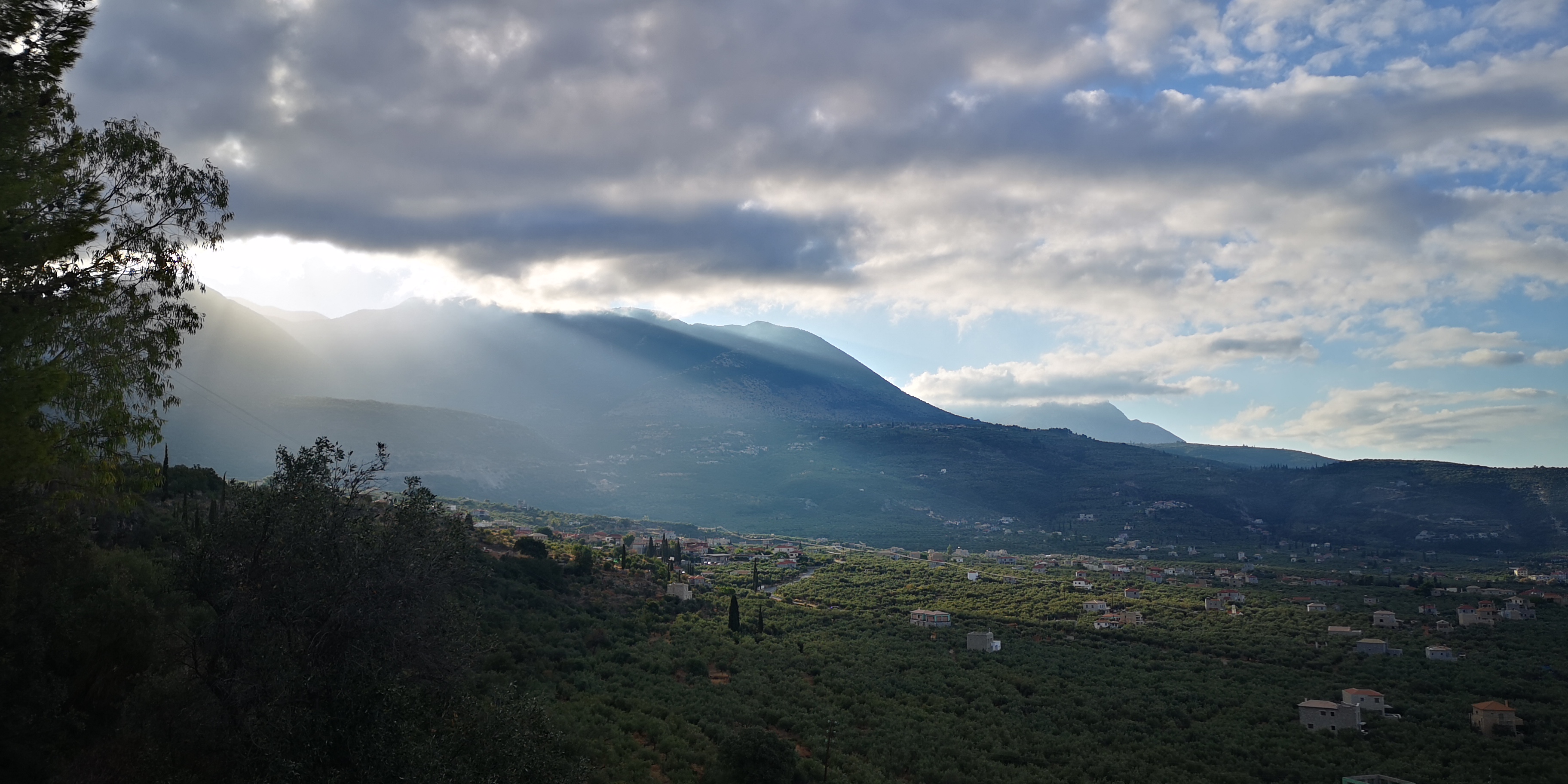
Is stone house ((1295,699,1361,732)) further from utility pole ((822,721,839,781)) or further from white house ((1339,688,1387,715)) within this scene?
utility pole ((822,721,839,781))

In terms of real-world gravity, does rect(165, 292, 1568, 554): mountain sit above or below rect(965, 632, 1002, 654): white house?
above

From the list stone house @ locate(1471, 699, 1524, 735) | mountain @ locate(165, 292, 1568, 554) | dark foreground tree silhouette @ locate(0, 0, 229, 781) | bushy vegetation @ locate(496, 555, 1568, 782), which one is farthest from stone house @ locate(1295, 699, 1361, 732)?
mountain @ locate(165, 292, 1568, 554)

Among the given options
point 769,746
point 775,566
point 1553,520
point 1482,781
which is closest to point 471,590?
point 769,746

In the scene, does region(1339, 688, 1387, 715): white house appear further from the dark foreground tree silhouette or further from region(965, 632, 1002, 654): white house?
the dark foreground tree silhouette

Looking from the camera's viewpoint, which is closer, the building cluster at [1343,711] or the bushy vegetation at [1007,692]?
the bushy vegetation at [1007,692]

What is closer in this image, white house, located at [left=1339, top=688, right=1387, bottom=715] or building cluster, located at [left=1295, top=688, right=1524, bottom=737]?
building cluster, located at [left=1295, top=688, right=1524, bottom=737]

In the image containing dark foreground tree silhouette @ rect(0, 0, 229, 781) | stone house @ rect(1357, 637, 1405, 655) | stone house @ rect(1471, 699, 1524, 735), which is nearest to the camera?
dark foreground tree silhouette @ rect(0, 0, 229, 781)

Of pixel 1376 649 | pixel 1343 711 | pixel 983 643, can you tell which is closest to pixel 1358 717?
pixel 1343 711

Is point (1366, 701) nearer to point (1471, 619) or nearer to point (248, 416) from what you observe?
point (1471, 619)

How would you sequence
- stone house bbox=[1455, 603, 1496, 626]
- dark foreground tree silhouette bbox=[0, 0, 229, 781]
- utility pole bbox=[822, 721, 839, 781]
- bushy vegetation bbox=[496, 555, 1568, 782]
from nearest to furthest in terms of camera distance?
dark foreground tree silhouette bbox=[0, 0, 229, 781], utility pole bbox=[822, 721, 839, 781], bushy vegetation bbox=[496, 555, 1568, 782], stone house bbox=[1455, 603, 1496, 626]

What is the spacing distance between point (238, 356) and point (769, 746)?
Answer: 217316 millimetres

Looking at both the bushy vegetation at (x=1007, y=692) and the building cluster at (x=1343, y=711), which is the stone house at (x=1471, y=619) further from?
the building cluster at (x=1343, y=711)

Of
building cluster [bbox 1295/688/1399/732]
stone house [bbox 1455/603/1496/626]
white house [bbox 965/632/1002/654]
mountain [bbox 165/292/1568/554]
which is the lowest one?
white house [bbox 965/632/1002/654]

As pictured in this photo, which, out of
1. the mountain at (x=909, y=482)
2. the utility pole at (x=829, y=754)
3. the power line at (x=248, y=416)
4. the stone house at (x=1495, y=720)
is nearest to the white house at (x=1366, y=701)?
the stone house at (x=1495, y=720)
